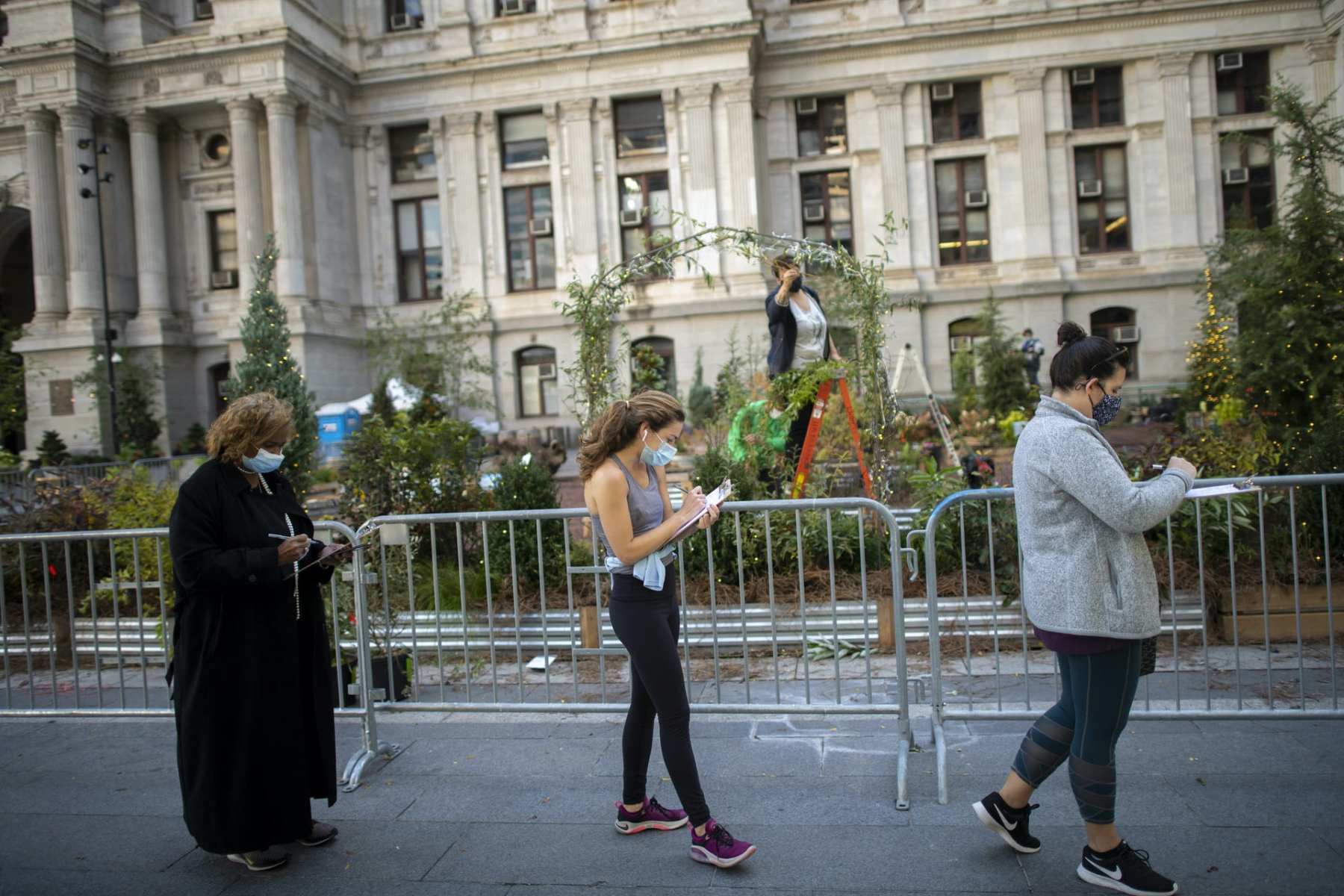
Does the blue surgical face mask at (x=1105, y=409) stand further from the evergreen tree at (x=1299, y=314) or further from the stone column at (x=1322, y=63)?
the stone column at (x=1322, y=63)

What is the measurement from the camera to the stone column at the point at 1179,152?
27141 millimetres

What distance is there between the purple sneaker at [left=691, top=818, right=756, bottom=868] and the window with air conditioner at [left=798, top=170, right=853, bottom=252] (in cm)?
2648

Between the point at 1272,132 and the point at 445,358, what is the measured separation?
76.9 feet

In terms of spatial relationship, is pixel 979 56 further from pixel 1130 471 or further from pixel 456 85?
pixel 1130 471

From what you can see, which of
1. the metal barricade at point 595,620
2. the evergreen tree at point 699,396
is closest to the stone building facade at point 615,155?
the evergreen tree at point 699,396

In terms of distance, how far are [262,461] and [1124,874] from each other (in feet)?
12.4

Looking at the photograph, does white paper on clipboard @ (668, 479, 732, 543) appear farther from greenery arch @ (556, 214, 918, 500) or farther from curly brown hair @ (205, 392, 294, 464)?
greenery arch @ (556, 214, 918, 500)

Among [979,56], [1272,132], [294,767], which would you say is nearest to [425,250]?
Answer: [979,56]

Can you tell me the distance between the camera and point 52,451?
999 inches

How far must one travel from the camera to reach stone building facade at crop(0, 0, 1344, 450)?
27.3 metres

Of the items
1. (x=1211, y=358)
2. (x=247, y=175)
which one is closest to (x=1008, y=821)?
(x=1211, y=358)

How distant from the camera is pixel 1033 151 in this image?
27.9m

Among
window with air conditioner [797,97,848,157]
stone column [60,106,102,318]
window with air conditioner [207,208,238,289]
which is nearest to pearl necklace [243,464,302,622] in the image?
window with air conditioner [797,97,848,157]

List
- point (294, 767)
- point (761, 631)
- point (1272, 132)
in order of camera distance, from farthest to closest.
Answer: point (1272, 132), point (761, 631), point (294, 767)
